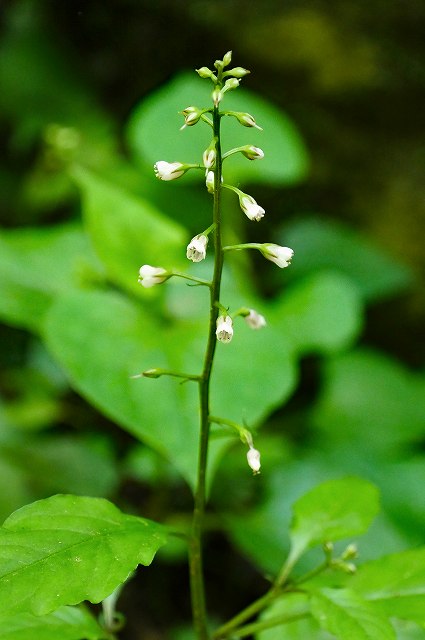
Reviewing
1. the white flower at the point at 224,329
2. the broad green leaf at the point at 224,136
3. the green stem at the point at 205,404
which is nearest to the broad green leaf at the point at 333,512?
the green stem at the point at 205,404

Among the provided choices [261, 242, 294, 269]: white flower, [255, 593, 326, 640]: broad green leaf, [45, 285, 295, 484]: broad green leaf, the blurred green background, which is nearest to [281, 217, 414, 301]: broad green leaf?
the blurred green background

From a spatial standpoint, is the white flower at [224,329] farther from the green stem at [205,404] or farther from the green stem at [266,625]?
the green stem at [266,625]

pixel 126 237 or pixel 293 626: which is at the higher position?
pixel 126 237

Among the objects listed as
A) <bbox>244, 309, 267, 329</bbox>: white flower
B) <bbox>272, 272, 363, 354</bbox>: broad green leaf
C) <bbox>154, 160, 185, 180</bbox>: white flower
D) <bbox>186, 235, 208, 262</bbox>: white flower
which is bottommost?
<bbox>244, 309, 267, 329</bbox>: white flower

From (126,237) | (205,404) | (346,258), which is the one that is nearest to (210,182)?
(205,404)

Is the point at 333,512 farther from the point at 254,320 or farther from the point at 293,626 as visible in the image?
the point at 254,320

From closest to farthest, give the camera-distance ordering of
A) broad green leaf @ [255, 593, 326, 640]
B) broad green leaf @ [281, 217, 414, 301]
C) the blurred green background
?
broad green leaf @ [255, 593, 326, 640], the blurred green background, broad green leaf @ [281, 217, 414, 301]

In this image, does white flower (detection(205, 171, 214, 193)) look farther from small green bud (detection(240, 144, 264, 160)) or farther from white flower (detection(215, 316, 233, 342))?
white flower (detection(215, 316, 233, 342))
